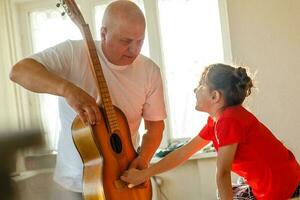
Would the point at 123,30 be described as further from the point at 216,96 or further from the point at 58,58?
the point at 216,96

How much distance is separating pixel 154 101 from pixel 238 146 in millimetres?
327

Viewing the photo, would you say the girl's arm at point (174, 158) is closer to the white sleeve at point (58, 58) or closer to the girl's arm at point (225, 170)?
the girl's arm at point (225, 170)

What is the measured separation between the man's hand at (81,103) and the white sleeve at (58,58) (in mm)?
152

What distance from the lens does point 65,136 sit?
4.03 ft

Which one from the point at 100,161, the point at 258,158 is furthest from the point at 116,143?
the point at 258,158

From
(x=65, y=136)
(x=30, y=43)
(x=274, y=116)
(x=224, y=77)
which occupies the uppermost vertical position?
(x=30, y=43)

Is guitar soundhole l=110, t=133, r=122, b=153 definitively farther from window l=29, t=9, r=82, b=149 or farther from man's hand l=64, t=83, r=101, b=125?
window l=29, t=9, r=82, b=149

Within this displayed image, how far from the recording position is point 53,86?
101cm

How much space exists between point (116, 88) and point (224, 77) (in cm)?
38

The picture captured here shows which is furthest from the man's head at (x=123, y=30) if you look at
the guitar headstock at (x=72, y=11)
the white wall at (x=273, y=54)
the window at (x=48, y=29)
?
the window at (x=48, y=29)

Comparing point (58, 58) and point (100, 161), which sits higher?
point (58, 58)

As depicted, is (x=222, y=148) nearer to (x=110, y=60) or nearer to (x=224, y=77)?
(x=224, y=77)

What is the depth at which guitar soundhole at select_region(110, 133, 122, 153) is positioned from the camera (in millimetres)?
1183

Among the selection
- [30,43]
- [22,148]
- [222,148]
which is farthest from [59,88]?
[30,43]
